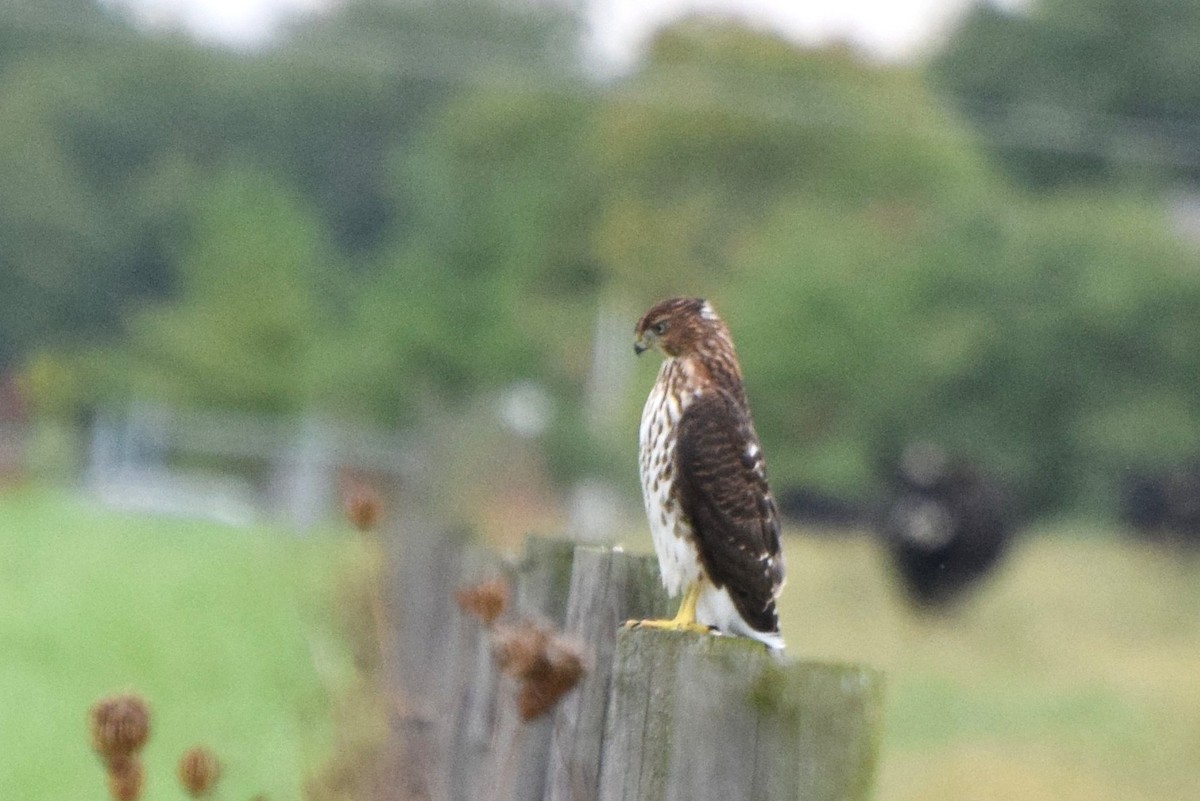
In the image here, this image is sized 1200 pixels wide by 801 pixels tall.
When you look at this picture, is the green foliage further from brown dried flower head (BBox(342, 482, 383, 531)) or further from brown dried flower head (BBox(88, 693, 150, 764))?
brown dried flower head (BBox(88, 693, 150, 764))

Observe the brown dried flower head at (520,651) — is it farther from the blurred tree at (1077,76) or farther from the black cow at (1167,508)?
the blurred tree at (1077,76)

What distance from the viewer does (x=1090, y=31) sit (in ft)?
229

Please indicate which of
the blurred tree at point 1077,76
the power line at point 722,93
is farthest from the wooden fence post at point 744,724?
the blurred tree at point 1077,76

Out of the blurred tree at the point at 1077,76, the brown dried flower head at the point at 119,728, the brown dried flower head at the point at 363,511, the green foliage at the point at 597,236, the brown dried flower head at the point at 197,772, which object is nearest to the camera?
the brown dried flower head at the point at 119,728

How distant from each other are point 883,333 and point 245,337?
47.3 feet

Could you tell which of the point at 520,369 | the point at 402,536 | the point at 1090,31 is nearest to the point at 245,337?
the point at 520,369

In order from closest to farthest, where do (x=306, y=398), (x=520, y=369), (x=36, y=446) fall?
(x=36, y=446) → (x=520, y=369) → (x=306, y=398)

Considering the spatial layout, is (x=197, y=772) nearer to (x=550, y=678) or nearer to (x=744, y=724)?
(x=550, y=678)

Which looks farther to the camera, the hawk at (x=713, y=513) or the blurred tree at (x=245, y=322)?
the blurred tree at (x=245, y=322)

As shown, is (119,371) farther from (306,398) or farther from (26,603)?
(26,603)

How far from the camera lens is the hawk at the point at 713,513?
4.23 meters

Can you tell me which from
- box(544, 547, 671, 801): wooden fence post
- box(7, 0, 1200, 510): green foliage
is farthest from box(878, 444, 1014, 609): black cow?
box(544, 547, 671, 801): wooden fence post

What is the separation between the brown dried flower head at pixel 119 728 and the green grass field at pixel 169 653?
1.74m

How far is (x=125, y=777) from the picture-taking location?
9.61 ft
